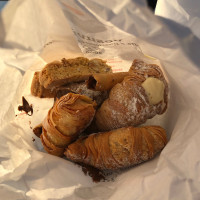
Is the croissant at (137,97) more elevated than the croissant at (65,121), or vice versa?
the croissant at (137,97)

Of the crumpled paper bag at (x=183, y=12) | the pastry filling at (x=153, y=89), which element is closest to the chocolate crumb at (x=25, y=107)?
the pastry filling at (x=153, y=89)

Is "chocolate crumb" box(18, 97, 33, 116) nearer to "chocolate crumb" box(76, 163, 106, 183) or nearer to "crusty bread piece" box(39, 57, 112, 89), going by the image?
"crusty bread piece" box(39, 57, 112, 89)

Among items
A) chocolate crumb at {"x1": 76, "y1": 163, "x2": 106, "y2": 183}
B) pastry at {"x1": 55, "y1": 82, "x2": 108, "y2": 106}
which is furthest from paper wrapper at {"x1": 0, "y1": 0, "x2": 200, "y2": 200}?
pastry at {"x1": 55, "y1": 82, "x2": 108, "y2": 106}

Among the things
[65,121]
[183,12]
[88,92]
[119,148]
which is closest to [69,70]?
[88,92]

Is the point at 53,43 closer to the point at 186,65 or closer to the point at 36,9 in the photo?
the point at 36,9

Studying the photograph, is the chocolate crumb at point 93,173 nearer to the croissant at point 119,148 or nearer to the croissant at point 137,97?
the croissant at point 119,148
